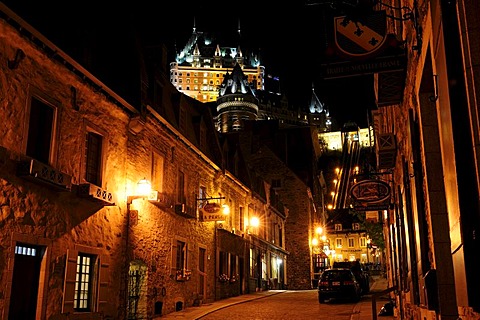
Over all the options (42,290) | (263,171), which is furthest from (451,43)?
(263,171)

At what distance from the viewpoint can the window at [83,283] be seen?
12.5 meters

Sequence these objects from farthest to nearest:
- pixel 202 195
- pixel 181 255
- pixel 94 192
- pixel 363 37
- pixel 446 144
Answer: pixel 202 195 < pixel 181 255 < pixel 94 192 < pixel 363 37 < pixel 446 144

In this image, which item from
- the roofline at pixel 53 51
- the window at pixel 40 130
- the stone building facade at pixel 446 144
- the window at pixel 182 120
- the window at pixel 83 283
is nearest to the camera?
the stone building facade at pixel 446 144

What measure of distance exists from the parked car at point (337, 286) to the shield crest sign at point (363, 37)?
649 inches

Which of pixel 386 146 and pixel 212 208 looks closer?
pixel 386 146

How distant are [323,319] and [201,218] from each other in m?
7.20

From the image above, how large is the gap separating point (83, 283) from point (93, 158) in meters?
3.44

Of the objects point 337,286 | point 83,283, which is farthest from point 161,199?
point 337,286

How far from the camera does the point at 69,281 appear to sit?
11.7 meters

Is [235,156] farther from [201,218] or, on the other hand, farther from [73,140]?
[73,140]

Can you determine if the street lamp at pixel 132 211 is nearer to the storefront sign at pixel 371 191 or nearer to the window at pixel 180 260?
the window at pixel 180 260

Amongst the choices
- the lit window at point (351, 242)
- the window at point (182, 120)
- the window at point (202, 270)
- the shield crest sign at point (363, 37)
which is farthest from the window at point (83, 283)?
the lit window at point (351, 242)

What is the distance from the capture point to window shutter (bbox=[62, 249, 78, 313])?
1159 cm

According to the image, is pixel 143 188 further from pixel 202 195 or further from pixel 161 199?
pixel 202 195
